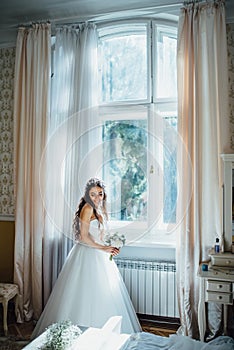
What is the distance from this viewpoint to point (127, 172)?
258 cm

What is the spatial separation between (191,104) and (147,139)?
628mm

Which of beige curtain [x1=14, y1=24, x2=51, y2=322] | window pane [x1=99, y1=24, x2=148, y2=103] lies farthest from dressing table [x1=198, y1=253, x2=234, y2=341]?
window pane [x1=99, y1=24, x2=148, y2=103]

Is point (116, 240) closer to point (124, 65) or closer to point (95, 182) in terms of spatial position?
point (95, 182)

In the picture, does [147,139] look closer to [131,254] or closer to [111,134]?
[111,134]

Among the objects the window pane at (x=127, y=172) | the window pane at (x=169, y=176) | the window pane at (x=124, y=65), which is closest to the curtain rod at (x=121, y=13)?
the window pane at (x=124, y=65)

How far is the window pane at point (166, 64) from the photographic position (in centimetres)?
326

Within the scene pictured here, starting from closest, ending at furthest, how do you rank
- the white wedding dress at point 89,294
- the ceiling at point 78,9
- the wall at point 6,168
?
the white wedding dress at point 89,294, the ceiling at point 78,9, the wall at point 6,168

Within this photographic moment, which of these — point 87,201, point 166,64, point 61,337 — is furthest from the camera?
point 166,64

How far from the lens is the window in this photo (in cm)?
254

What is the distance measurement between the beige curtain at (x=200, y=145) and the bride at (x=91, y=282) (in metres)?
0.56

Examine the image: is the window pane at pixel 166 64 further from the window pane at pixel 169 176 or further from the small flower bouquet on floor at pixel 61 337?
the small flower bouquet on floor at pixel 61 337

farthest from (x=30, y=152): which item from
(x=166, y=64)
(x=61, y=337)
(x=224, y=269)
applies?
(x=224, y=269)

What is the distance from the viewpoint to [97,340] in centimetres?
186

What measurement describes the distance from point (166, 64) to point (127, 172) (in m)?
1.32
